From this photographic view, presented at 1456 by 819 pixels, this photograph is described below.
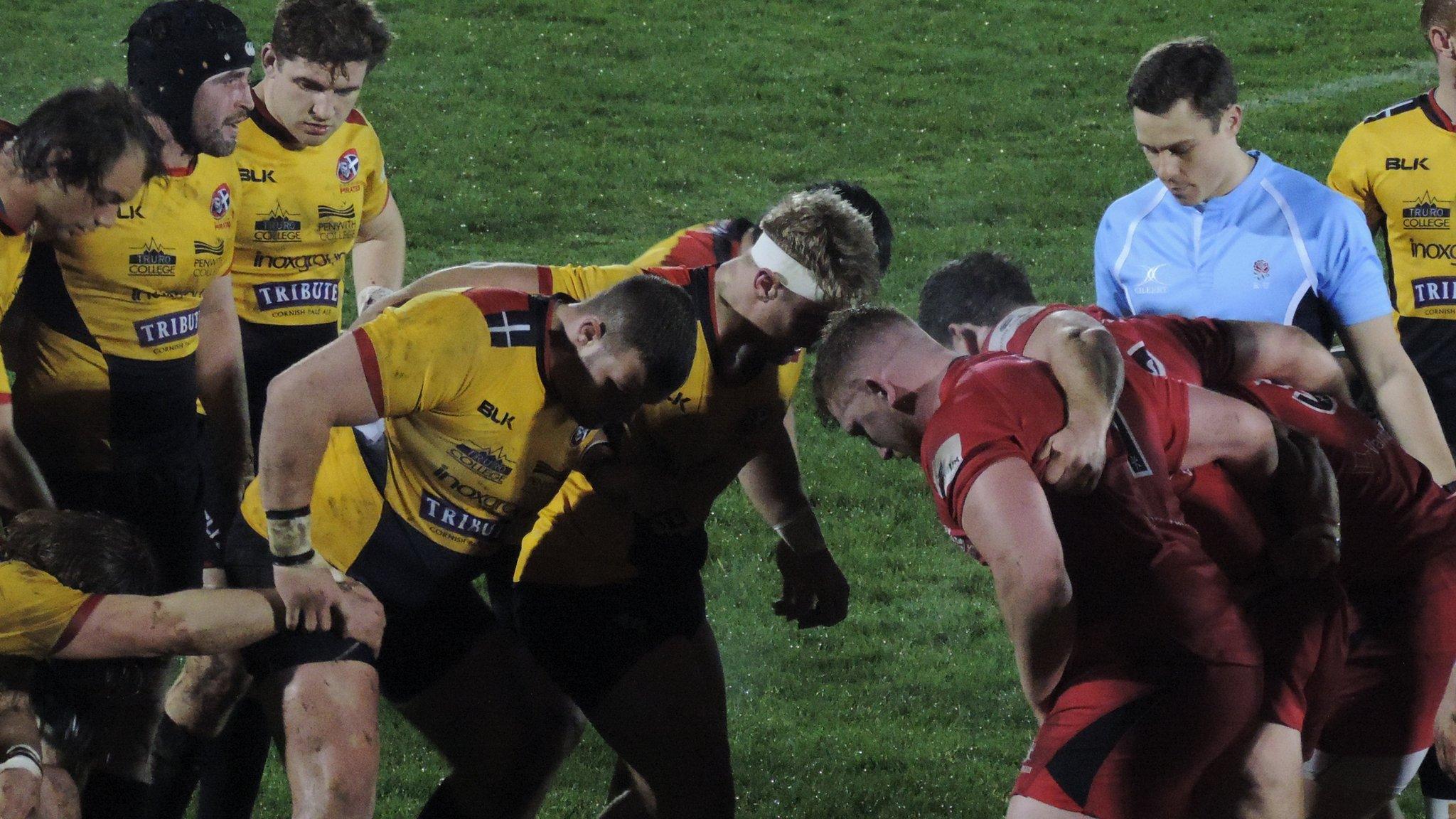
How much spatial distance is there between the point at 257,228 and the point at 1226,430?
375 cm

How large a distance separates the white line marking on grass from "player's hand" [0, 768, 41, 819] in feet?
42.1

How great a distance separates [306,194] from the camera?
6.12 m

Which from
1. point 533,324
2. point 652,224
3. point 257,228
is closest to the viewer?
point 533,324

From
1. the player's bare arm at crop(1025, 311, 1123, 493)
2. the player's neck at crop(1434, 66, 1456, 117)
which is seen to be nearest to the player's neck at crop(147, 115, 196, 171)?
the player's bare arm at crop(1025, 311, 1123, 493)

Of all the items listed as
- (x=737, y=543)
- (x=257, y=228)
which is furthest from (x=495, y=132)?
(x=257, y=228)

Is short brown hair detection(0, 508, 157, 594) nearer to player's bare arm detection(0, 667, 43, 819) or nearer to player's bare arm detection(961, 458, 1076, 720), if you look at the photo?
player's bare arm detection(0, 667, 43, 819)

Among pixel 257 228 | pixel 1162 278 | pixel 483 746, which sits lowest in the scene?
pixel 483 746

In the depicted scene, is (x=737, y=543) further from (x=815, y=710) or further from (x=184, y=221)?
(x=184, y=221)

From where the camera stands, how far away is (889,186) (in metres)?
13.5

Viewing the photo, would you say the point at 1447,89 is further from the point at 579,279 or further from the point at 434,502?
the point at 434,502

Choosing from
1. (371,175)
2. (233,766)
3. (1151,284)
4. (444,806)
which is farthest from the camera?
(371,175)

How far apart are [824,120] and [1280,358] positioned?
10.9 metres

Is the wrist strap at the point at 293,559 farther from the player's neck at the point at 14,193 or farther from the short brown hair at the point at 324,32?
the short brown hair at the point at 324,32

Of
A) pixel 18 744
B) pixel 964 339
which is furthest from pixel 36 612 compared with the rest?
pixel 964 339
